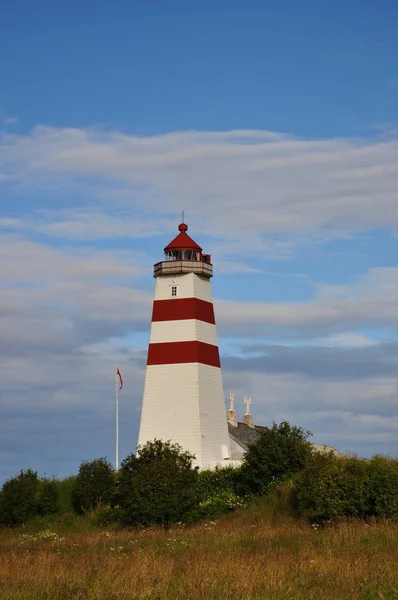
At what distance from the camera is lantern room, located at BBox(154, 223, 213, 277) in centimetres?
5988

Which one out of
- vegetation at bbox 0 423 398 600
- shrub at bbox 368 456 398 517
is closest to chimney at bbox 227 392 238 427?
vegetation at bbox 0 423 398 600

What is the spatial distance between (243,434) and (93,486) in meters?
17.3

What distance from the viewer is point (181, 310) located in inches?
2315

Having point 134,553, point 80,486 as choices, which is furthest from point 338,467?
point 80,486

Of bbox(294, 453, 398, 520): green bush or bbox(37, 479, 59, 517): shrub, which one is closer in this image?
bbox(294, 453, 398, 520): green bush

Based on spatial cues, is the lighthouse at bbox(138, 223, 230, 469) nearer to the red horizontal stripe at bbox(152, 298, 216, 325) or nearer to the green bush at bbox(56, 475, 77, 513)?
the red horizontal stripe at bbox(152, 298, 216, 325)

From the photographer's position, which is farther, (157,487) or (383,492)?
(157,487)

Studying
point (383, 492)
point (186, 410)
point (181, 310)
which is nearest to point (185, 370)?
point (186, 410)

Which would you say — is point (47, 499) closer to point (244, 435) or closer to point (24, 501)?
point (24, 501)

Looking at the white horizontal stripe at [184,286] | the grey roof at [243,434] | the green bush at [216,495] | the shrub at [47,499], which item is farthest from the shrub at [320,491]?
the grey roof at [243,434]

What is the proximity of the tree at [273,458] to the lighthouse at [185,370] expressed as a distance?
6.05 m

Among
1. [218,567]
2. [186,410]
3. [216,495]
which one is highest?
[186,410]

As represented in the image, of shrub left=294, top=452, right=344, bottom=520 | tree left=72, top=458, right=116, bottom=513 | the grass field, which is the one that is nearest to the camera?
the grass field

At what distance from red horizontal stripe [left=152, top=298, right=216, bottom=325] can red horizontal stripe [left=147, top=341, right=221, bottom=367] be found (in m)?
1.61
